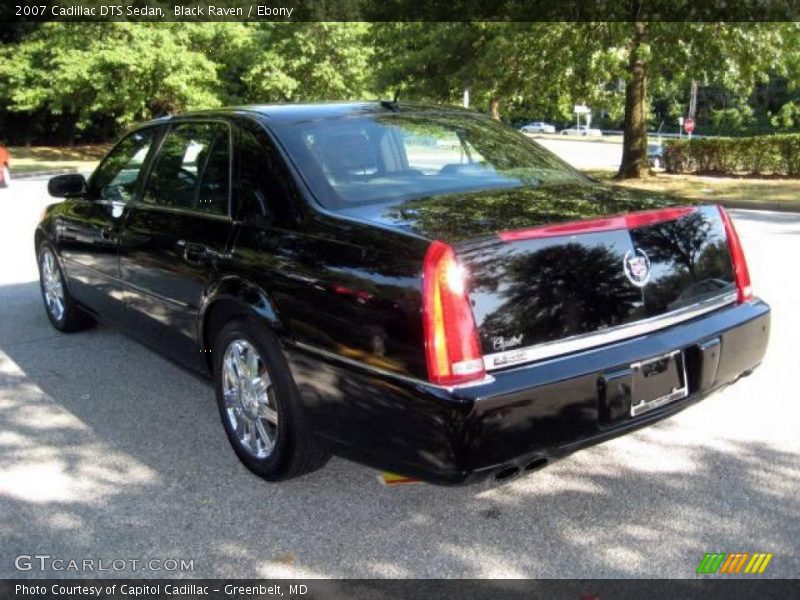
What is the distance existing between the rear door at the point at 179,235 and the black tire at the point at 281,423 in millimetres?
415

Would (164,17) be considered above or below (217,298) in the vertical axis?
above

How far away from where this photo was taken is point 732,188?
1839 centimetres

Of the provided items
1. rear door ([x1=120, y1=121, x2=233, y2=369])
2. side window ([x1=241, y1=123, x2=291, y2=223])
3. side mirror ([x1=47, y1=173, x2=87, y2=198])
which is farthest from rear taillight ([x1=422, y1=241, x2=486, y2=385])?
side mirror ([x1=47, y1=173, x2=87, y2=198])

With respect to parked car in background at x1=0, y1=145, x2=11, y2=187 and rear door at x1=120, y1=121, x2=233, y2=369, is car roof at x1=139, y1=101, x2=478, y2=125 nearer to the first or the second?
rear door at x1=120, y1=121, x2=233, y2=369

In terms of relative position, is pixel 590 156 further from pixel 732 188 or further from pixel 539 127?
Answer: pixel 539 127

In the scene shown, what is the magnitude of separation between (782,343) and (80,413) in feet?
15.0

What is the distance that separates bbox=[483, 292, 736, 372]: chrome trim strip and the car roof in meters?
1.70

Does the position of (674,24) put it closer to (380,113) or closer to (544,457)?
(380,113)

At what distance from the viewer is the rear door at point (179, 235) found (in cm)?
382

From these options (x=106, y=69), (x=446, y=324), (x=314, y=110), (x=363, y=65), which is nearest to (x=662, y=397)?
(x=446, y=324)

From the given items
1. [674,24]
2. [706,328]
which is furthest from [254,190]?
[674,24]

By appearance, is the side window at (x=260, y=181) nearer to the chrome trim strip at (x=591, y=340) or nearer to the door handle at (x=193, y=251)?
the door handle at (x=193, y=251)

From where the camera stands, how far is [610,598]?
2.65 meters

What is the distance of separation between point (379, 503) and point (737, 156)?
2134 centimetres
